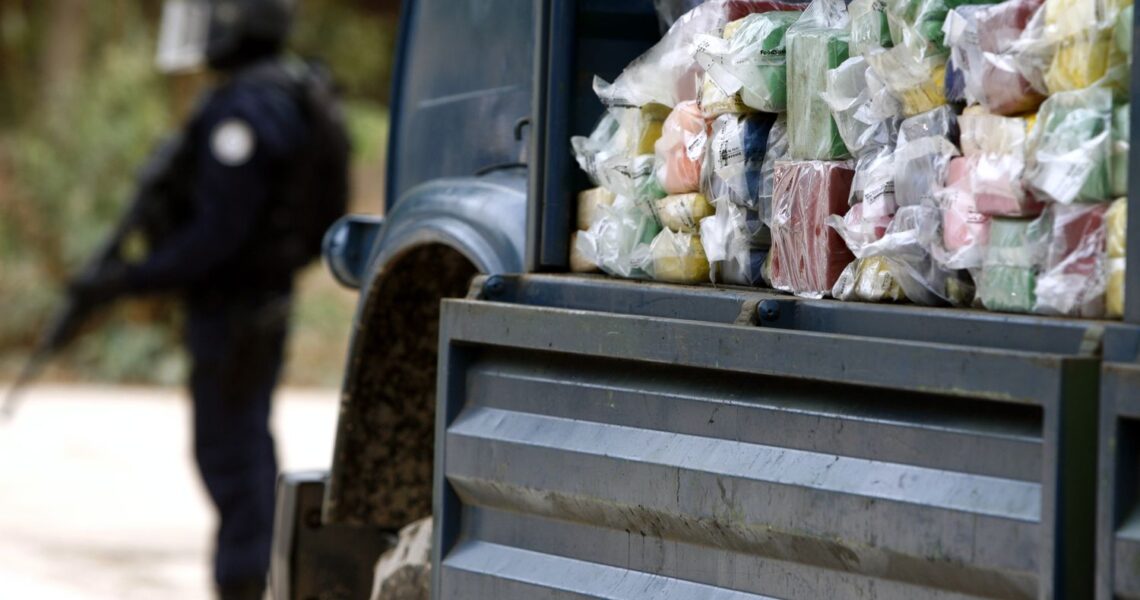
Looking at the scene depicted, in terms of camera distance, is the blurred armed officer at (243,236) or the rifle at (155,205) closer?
the blurred armed officer at (243,236)

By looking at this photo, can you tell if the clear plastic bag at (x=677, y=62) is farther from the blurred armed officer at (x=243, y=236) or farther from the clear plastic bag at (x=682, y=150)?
the blurred armed officer at (x=243, y=236)

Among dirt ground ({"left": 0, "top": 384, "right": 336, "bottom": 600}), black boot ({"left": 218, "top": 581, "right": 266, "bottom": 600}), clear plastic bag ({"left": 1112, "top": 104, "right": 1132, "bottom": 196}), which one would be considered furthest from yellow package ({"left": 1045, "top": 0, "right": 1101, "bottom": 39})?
dirt ground ({"left": 0, "top": 384, "right": 336, "bottom": 600})

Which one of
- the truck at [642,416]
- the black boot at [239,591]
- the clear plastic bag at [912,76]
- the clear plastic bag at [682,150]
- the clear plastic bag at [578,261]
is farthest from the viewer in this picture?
the black boot at [239,591]

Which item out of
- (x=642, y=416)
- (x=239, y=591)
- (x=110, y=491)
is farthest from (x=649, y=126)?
(x=110, y=491)

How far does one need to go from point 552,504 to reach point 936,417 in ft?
2.72

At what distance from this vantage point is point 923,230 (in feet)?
8.09

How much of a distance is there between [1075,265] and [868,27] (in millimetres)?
558

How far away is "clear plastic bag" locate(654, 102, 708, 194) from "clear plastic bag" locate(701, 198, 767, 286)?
0.08 metres

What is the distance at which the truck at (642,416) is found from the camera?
212cm

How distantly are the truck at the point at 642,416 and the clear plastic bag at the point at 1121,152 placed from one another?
0.17 ft

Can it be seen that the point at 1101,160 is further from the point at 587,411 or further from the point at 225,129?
the point at 225,129

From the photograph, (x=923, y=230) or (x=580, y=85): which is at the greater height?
(x=580, y=85)

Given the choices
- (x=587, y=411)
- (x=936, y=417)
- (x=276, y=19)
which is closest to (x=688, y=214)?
(x=587, y=411)

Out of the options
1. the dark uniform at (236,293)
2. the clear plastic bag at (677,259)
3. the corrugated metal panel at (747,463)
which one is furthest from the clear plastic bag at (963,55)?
the dark uniform at (236,293)
